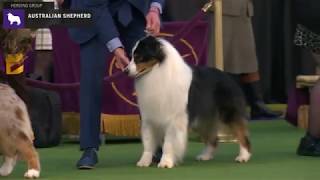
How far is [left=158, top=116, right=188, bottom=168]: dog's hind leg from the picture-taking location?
6176mm

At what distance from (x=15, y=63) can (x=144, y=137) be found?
42.5 inches

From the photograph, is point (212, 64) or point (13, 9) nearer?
point (13, 9)

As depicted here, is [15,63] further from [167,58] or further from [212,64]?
[212,64]

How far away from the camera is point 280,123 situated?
30.9 feet

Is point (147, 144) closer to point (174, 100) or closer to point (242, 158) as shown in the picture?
point (174, 100)

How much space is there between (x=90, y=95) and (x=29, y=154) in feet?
2.55

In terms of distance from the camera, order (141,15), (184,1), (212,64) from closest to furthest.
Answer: (141,15), (212,64), (184,1)

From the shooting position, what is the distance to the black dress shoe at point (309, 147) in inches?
265

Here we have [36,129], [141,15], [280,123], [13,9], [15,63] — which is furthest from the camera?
[280,123]

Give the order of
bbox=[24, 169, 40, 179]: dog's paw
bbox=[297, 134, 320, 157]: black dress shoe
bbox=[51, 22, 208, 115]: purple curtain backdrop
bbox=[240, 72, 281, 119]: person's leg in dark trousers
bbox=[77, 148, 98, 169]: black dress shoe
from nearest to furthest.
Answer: bbox=[24, 169, 40, 179]: dog's paw, bbox=[77, 148, 98, 169]: black dress shoe, bbox=[297, 134, 320, 157]: black dress shoe, bbox=[51, 22, 208, 115]: purple curtain backdrop, bbox=[240, 72, 281, 119]: person's leg in dark trousers

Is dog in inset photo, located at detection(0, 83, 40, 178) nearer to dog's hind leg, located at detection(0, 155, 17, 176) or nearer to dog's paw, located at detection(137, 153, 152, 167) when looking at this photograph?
dog's hind leg, located at detection(0, 155, 17, 176)

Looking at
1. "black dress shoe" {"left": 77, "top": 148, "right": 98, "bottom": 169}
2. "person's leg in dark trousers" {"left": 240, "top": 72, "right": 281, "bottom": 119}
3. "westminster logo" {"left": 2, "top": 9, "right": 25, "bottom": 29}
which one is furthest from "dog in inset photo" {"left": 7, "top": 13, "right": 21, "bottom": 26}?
"person's leg in dark trousers" {"left": 240, "top": 72, "right": 281, "bottom": 119}

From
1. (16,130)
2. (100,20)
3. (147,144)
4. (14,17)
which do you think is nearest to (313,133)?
(147,144)

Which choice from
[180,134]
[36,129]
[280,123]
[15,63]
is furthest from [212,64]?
[15,63]
